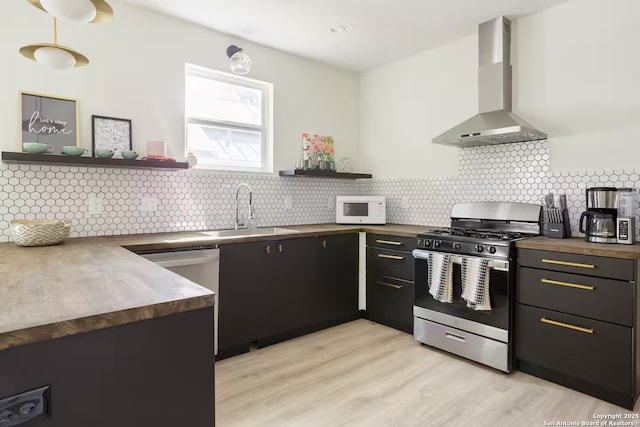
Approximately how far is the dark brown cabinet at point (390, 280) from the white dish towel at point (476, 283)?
1.86 ft

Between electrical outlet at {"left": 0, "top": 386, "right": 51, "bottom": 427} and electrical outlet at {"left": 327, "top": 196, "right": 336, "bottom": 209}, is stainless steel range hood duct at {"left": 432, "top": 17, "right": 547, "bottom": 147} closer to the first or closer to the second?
electrical outlet at {"left": 327, "top": 196, "right": 336, "bottom": 209}

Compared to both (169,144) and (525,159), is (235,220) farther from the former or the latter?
(525,159)

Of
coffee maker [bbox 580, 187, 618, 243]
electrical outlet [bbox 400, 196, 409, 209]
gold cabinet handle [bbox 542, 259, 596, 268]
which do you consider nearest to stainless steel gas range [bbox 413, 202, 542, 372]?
gold cabinet handle [bbox 542, 259, 596, 268]

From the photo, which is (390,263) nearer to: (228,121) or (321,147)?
(321,147)

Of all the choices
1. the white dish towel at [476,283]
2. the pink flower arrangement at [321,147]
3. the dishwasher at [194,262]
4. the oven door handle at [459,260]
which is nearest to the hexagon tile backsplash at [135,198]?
the pink flower arrangement at [321,147]

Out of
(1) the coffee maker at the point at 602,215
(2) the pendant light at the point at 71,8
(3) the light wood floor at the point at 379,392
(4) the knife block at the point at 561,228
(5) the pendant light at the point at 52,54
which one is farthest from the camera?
(4) the knife block at the point at 561,228

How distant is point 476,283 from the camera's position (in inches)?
101

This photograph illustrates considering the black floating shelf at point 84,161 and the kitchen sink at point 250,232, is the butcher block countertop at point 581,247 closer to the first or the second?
the kitchen sink at point 250,232

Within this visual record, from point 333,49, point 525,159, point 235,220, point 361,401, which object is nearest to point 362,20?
point 333,49

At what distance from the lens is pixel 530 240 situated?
252 centimetres

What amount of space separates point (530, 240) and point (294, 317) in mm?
1823

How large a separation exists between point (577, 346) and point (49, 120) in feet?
11.8

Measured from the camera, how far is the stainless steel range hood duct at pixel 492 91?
9.70 feet

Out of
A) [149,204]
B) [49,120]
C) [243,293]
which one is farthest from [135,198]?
[243,293]
